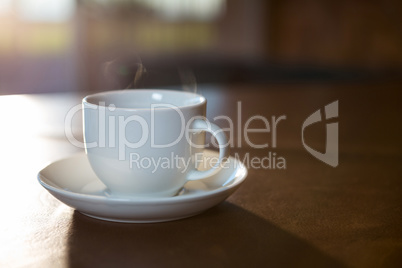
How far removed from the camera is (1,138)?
883 mm

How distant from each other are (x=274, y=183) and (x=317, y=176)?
7cm

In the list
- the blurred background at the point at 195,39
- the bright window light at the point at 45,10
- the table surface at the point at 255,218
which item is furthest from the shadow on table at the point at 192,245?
the bright window light at the point at 45,10

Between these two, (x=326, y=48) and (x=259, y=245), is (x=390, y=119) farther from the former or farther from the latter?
(x=326, y=48)

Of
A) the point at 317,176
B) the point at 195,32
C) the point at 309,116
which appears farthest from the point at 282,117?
the point at 195,32

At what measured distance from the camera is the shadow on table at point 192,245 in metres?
0.41

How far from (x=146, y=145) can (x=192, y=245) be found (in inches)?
4.7

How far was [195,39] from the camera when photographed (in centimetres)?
461

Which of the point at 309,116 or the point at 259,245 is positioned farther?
the point at 309,116

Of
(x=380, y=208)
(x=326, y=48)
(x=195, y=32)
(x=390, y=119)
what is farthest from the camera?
(x=195, y=32)

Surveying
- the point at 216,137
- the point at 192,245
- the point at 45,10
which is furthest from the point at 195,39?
the point at 192,245

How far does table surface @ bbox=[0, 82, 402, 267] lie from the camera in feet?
1.39

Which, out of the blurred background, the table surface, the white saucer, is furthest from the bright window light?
the white saucer

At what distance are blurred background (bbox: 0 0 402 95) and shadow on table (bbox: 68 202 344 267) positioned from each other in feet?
8.30

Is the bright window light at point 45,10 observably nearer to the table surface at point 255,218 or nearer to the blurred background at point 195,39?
the blurred background at point 195,39
